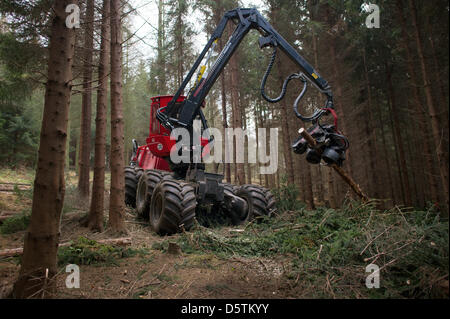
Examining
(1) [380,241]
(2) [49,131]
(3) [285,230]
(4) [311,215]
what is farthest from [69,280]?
(4) [311,215]

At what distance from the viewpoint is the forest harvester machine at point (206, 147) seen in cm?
424

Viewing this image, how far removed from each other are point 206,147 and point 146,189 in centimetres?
178

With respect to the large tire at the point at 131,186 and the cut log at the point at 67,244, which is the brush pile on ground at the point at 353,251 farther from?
the large tire at the point at 131,186

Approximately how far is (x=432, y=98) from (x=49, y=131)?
6.45 m

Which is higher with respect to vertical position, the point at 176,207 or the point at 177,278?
the point at 176,207

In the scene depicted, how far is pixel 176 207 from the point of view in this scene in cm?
509

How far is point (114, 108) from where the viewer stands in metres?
5.64

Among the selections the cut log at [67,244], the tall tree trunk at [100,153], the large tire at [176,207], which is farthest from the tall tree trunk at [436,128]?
A: the tall tree trunk at [100,153]

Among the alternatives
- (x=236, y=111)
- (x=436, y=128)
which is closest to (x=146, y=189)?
(x=436, y=128)

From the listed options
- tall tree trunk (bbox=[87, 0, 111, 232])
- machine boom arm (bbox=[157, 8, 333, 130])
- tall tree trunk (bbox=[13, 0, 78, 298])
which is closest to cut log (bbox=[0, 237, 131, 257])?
tall tree trunk (bbox=[87, 0, 111, 232])

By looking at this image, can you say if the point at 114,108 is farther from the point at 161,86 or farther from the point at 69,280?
the point at 161,86

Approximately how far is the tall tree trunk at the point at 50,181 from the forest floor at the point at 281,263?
0.31 meters

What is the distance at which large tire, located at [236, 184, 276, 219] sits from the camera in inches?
248

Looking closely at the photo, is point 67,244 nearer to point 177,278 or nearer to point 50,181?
point 50,181
